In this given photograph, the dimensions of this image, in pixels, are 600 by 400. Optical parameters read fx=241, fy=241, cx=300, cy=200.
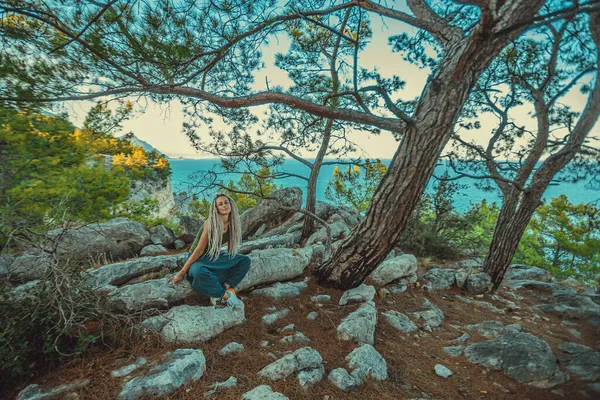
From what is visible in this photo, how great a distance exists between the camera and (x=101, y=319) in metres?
2.35

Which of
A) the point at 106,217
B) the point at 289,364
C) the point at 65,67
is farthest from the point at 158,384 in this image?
the point at 106,217

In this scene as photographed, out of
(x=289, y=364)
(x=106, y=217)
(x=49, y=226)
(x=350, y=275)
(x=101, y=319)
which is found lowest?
(x=106, y=217)

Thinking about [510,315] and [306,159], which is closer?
[510,315]

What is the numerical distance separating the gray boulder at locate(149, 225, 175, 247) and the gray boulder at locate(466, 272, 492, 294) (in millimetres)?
8530

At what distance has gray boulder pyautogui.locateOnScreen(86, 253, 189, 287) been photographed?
11.3ft

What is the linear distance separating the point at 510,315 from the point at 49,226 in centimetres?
610

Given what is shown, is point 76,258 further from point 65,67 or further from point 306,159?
point 306,159

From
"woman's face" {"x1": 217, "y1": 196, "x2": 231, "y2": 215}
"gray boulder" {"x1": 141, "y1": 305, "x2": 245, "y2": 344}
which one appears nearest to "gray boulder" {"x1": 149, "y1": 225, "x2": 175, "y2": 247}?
"woman's face" {"x1": 217, "y1": 196, "x2": 231, "y2": 215}

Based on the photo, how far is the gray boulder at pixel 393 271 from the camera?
4.30 m

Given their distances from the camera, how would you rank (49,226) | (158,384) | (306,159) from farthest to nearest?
1. (306,159)
2. (49,226)
3. (158,384)

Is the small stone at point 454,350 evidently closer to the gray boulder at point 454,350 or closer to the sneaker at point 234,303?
the gray boulder at point 454,350

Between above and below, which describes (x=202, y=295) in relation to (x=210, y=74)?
below

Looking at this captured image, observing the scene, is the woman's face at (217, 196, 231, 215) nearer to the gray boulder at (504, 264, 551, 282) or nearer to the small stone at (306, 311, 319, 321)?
the small stone at (306, 311, 319, 321)

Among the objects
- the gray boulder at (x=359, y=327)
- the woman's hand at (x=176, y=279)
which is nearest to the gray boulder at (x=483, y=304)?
the gray boulder at (x=359, y=327)
